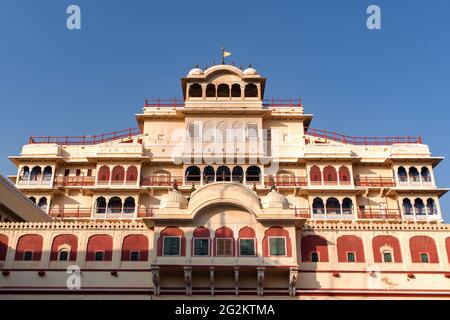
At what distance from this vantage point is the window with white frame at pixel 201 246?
3294 cm

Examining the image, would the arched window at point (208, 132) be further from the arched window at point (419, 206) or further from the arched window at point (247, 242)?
the arched window at point (419, 206)

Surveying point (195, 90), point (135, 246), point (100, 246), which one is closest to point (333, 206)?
point (195, 90)

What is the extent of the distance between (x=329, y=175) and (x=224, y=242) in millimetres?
17932

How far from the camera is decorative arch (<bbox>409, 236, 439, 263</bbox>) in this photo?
34.0m

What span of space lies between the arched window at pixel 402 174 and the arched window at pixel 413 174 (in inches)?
16.5

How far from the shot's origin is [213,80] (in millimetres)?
52656

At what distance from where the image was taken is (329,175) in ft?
158

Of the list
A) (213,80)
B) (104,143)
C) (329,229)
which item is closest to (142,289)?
(329,229)

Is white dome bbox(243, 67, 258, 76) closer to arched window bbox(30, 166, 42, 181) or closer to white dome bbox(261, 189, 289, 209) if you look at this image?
white dome bbox(261, 189, 289, 209)

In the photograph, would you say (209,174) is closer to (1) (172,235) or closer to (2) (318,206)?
(2) (318,206)

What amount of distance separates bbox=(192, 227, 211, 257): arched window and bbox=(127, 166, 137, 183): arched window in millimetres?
16243

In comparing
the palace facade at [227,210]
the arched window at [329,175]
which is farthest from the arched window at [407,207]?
the arched window at [329,175]
